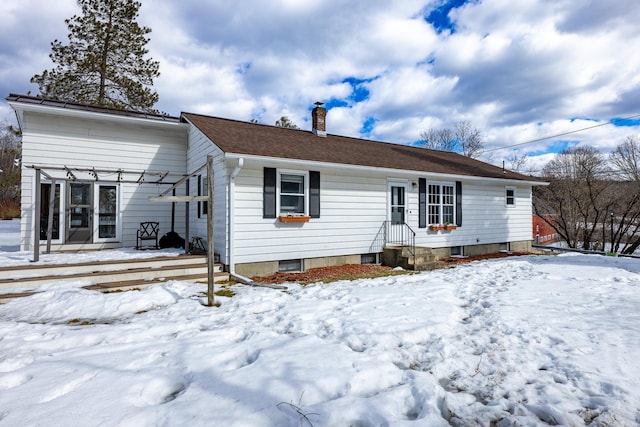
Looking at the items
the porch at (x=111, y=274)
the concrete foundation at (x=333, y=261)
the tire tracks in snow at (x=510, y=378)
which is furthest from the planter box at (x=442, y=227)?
the porch at (x=111, y=274)

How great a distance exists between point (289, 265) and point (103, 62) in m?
14.0

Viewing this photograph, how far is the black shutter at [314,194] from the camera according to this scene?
8.27m

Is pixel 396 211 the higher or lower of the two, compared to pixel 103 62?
lower

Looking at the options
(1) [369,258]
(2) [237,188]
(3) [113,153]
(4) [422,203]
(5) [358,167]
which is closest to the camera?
(2) [237,188]

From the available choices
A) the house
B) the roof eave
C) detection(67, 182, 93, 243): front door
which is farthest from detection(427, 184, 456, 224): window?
detection(67, 182, 93, 243): front door

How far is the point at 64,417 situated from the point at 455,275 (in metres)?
7.08

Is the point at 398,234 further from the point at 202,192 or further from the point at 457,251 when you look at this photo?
the point at 202,192

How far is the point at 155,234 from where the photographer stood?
30.9 ft

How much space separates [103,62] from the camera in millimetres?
14508

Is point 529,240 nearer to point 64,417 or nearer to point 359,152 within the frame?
point 359,152

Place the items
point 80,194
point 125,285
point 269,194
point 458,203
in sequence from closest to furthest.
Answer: point 125,285
point 269,194
point 80,194
point 458,203

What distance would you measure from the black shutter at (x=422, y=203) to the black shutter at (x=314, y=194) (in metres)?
3.79

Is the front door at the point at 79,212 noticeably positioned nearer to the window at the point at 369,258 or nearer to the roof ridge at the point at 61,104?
the roof ridge at the point at 61,104

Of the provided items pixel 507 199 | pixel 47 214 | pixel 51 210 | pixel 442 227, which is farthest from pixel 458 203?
pixel 47 214
